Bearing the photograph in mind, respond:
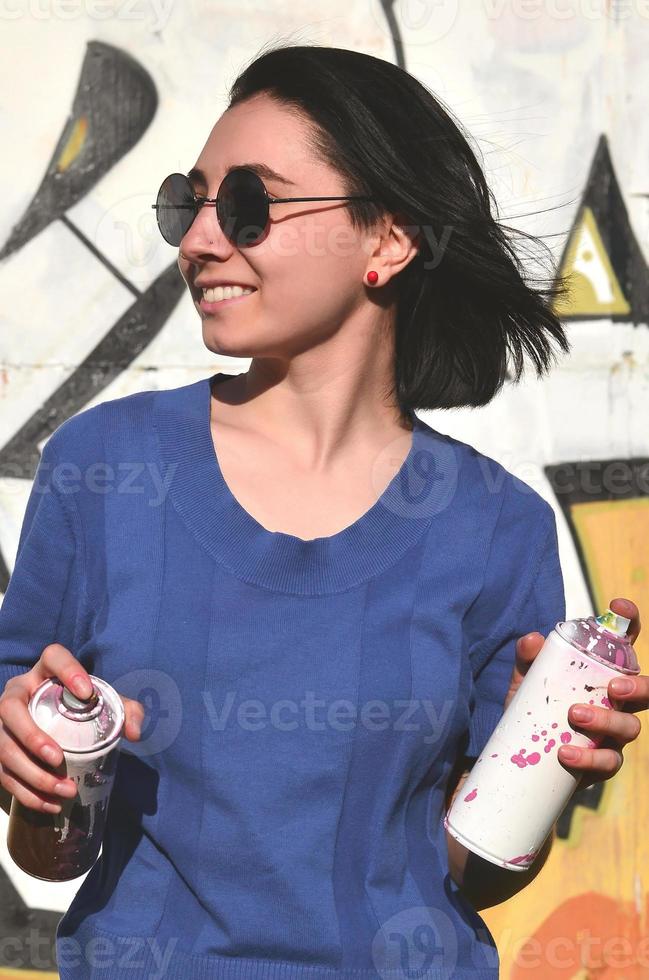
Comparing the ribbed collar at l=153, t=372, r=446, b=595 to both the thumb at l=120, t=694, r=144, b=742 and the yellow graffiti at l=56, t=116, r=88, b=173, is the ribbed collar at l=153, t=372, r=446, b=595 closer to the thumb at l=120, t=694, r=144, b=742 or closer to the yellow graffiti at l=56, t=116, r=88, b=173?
the thumb at l=120, t=694, r=144, b=742

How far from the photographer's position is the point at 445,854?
66.4 inches

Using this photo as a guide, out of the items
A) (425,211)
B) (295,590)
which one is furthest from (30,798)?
(425,211)

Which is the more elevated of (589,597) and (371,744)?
(371,744)

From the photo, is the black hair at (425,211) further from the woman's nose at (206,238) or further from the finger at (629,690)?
the finger at (629,690)

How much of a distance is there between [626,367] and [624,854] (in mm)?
1356

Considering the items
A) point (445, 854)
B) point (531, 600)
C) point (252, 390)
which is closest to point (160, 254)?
point (252, 390)

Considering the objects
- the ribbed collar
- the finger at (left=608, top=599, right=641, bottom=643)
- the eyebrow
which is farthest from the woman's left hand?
the eyebrow

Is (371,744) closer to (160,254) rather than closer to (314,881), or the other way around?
(314,881)

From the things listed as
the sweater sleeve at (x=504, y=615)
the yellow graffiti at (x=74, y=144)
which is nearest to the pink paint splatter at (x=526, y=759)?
the sweater sleeve at (x=504, y=615)

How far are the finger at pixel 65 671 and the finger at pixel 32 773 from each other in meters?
0.09

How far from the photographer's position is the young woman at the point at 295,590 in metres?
1.53

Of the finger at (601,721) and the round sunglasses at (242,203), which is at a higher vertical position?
the round sunglasses at (242,203)

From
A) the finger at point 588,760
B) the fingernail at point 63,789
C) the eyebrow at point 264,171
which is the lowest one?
the finger at point 588,760

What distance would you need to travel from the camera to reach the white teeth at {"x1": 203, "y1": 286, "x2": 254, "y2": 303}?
1701mm
